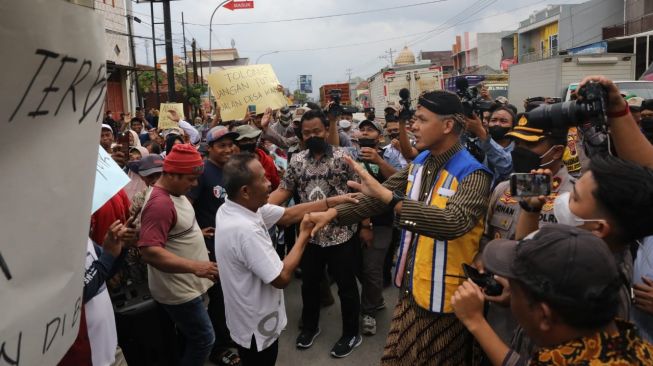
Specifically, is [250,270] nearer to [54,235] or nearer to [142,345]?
[142,345]

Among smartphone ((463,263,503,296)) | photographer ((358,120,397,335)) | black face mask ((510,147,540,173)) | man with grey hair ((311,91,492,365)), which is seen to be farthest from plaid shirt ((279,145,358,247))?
smartphone ((463,263,503,296))

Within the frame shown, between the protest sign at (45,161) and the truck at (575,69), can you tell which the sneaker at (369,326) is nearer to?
the protest sign at (45,161)

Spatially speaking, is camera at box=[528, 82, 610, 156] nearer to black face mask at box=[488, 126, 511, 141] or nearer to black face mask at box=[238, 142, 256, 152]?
black face mask at box=[488, 126, 511, 141]

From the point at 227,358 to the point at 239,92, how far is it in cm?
403

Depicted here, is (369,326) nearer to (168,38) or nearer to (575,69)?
(168,38)

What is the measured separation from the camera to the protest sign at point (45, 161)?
78 cm

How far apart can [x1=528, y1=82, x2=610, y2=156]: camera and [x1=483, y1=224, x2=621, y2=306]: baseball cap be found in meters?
0.87

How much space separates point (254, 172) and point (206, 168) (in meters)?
1.43

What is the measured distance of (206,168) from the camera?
3865 mm

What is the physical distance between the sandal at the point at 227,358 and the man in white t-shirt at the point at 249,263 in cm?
118

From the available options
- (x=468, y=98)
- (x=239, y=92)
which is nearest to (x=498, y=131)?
(x=468, y=98)

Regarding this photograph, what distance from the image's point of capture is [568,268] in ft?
4.19

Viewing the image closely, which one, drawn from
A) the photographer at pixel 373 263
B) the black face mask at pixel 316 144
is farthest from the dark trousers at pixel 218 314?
the photographer at pixel 373 263

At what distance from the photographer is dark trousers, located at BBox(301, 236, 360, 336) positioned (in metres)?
3.88
